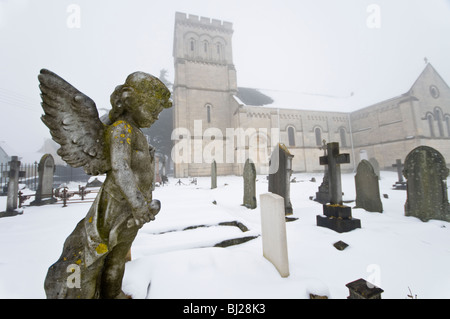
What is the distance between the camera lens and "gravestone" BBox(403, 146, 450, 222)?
14.2 ft

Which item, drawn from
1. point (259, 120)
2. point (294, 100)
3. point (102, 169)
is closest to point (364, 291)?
point (102, 169)

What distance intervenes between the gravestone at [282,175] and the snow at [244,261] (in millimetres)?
1159

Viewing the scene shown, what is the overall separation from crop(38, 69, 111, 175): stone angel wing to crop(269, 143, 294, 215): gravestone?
4.75 meters

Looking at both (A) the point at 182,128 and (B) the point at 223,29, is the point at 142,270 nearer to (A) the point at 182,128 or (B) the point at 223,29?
(A) the point at 182,128

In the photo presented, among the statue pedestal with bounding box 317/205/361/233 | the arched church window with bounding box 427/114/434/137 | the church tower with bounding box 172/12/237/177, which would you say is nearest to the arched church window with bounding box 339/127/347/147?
the arched church window with bounding box 427/114/434/137

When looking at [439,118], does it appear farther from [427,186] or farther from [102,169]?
[102,169]

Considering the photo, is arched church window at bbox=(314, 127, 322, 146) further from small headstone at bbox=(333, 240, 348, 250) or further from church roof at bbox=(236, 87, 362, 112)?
small headstone at bbox=(333, 240, 348, 250)

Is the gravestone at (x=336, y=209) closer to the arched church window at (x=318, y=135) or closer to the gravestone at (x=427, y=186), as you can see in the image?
the gravestone at (x=427, y=186)

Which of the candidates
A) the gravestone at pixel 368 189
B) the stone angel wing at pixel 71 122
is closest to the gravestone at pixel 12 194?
the stone angel wing at pixel 71 122

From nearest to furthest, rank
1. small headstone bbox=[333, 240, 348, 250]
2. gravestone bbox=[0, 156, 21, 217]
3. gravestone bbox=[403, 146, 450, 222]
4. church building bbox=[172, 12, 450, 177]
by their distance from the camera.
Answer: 1. small headstone bbox=[333, 240, 348, 250]
2. gravestone bbox=[403, 146, 450, 222]
3. gravestone bbox=[0, 156, 21, 217]
4. church building bbox=[172, 12, 450, 177]

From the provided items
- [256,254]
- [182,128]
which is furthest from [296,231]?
[182,128]

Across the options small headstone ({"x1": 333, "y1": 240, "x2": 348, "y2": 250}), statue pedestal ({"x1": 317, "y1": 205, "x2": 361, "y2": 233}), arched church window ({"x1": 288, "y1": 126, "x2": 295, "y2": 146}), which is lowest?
small headstone ({"x1": 333, "y1": 240, "x2": 348, "y2": 250})

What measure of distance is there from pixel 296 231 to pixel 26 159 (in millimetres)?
49258
